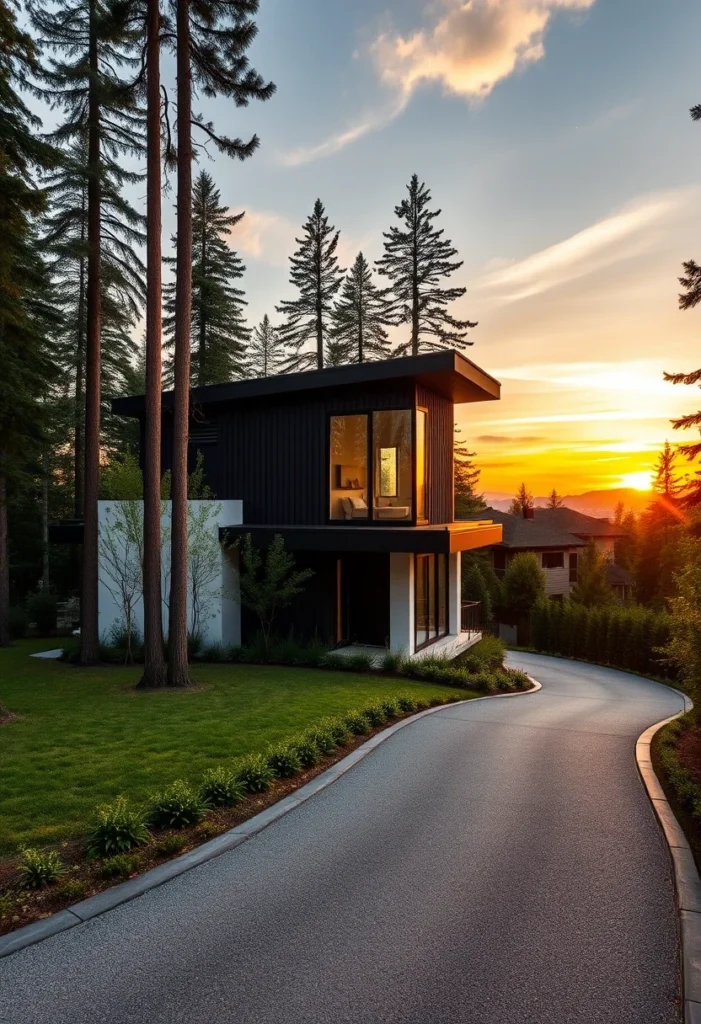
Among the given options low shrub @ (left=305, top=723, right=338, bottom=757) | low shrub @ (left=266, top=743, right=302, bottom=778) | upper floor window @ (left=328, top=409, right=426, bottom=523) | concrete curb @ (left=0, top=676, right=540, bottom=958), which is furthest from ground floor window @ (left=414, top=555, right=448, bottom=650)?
concrete curb @ (left=0, top=676, right=540, bottom=958)

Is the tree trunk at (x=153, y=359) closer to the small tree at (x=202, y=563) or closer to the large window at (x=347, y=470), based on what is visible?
the small tree at (x=202, y=563)

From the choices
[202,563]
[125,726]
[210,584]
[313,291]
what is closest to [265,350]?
[313,291]

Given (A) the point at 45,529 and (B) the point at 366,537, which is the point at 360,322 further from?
(B) the point at 366,537

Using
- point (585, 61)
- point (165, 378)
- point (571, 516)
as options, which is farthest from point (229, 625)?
point (571, 516)

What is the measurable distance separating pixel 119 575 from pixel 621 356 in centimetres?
1436

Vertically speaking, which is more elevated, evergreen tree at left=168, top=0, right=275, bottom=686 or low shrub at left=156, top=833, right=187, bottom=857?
evergreen tree at left=168, top=0, right=275, bottom=686

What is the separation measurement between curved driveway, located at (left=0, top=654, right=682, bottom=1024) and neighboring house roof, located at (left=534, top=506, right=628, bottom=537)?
3524cm

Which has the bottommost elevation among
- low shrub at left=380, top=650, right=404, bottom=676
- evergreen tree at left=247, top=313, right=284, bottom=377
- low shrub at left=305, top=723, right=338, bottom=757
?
low shrub at left=380, top=650, right=404, bottom=676

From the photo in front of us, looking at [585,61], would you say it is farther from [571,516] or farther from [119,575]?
[571,516]

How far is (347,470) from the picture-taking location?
14.4 meters

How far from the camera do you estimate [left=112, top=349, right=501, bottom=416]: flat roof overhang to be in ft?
42.1

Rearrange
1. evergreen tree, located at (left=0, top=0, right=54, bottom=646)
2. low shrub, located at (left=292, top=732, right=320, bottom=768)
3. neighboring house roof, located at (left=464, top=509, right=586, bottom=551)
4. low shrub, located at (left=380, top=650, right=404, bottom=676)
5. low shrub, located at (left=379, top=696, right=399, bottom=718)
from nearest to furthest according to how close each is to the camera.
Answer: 1. low shrub, located at (left=292, top=732, right=320, bottom=768)
2. evergreen tree, located at (left=0, top=0, right=54, bottom=646)
3. low shrub, located at (left=379, top=696, right=399, bottom=718)
4. low shrub, located at (left=380, top=650, right=404, bottom=676)
5. neighboring house roof, located at (left=464, top=509, right=586, bottom=551)

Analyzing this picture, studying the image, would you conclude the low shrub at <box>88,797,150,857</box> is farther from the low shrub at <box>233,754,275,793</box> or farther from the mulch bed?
the low shrub at <box>233,754,275,793</box>

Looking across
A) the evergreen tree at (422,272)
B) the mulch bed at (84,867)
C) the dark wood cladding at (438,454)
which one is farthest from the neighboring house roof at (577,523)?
the mulch bed at (84,867)
